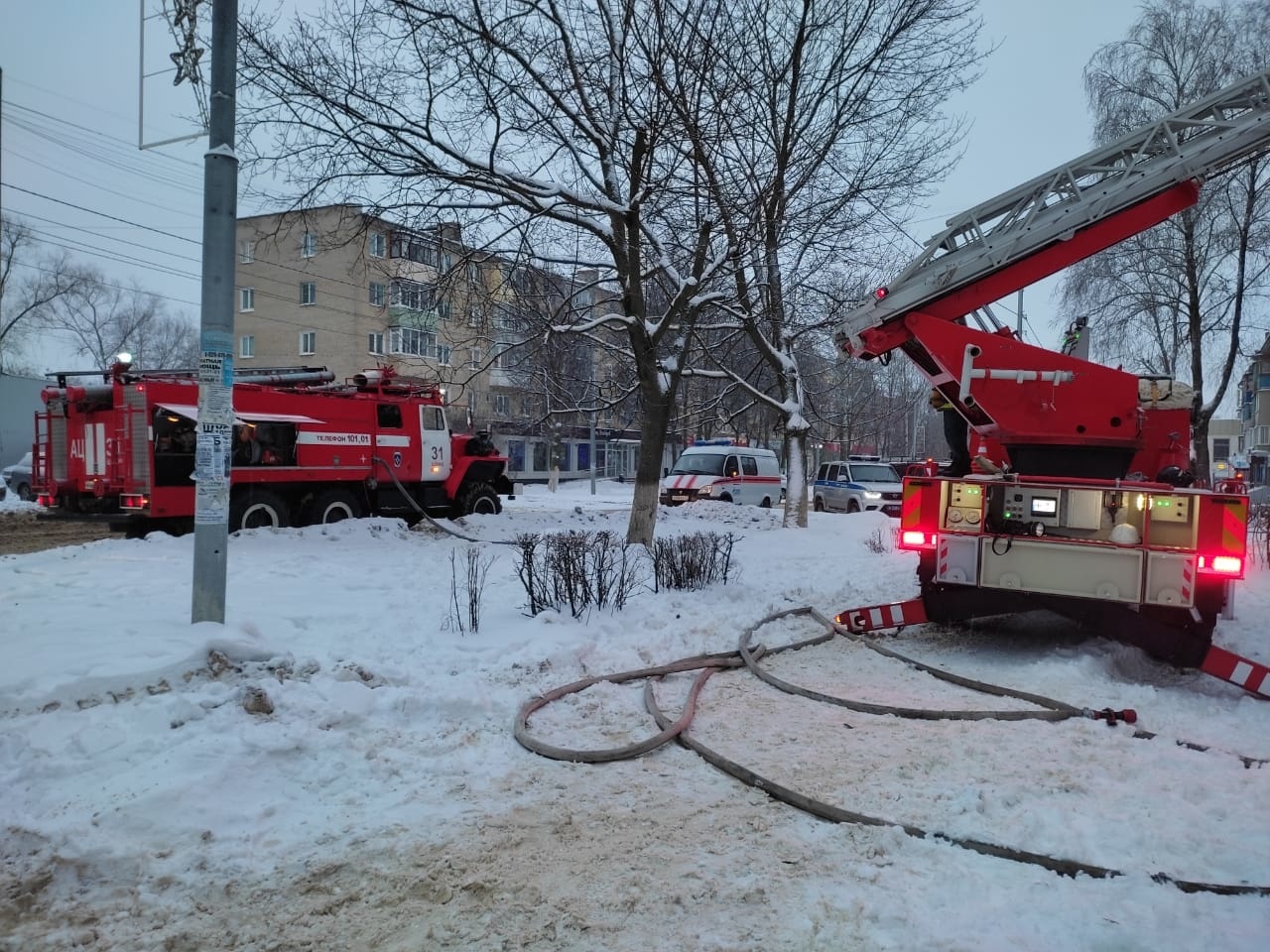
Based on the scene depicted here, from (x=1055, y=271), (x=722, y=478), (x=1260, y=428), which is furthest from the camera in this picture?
(x=1260, y=428)

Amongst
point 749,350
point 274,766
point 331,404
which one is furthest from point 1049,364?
point 749,350

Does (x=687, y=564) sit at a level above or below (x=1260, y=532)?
below

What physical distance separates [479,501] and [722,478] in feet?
24.8

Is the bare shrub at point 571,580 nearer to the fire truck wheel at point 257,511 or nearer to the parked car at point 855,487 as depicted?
the fire truck wheel at point 257,511

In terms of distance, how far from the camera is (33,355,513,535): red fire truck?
39.1 ft

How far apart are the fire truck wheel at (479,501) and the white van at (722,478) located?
5644 mm

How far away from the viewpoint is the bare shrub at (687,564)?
8598mm

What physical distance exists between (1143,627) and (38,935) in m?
6.69

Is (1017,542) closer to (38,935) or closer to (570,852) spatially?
(570,852)

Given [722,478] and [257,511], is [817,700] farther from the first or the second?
[722,478]

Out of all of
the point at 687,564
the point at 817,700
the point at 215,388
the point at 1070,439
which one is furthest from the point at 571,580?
the point at 1070,439

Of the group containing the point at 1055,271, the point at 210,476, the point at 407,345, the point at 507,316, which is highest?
the point at 407,345

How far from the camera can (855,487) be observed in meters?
25.8

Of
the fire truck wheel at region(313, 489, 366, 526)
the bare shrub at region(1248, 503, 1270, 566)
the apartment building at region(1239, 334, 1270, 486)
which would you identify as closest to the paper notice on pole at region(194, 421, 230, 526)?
the fire truck wheel at region(313, 489, 366, 526)
